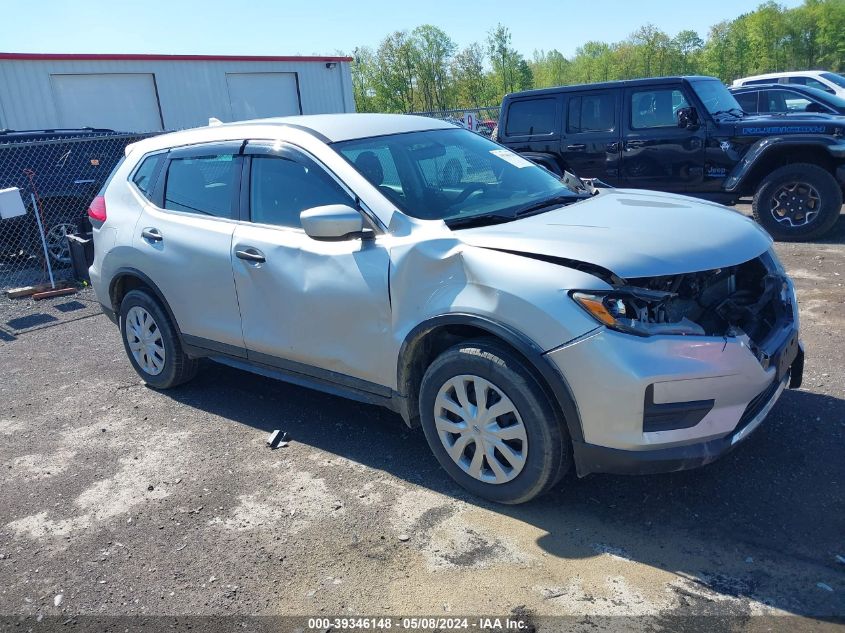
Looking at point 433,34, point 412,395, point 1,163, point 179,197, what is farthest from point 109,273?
point 433,34

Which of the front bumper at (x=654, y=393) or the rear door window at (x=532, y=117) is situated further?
the rear door window at (x=532, y=117)

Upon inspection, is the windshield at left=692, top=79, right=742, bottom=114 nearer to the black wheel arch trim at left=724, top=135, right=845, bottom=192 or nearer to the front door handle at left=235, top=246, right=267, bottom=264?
the black wheel arch trim at left=724, top=135, right=845, bottom=192

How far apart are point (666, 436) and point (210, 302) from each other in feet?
9.54

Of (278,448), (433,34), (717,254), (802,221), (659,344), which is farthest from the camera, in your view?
(433,34)

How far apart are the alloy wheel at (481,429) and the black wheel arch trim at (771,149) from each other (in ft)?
21.8

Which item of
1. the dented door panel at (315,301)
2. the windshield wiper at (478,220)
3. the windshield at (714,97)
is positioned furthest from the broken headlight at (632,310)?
the windshield at (714,97)

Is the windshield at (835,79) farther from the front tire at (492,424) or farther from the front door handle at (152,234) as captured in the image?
the front tire at (492,424)

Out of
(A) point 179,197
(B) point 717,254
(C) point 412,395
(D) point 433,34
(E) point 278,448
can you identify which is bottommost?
(E) point 278,448

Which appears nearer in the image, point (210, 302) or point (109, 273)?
point (210, 302)

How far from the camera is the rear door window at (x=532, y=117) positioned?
9969 millimetres

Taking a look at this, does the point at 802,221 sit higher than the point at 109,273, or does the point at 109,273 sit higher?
the point at 109,273

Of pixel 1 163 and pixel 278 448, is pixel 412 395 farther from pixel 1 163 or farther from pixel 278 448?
pixel 1 163

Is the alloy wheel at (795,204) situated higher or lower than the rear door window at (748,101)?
lower

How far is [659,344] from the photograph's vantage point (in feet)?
9.62
